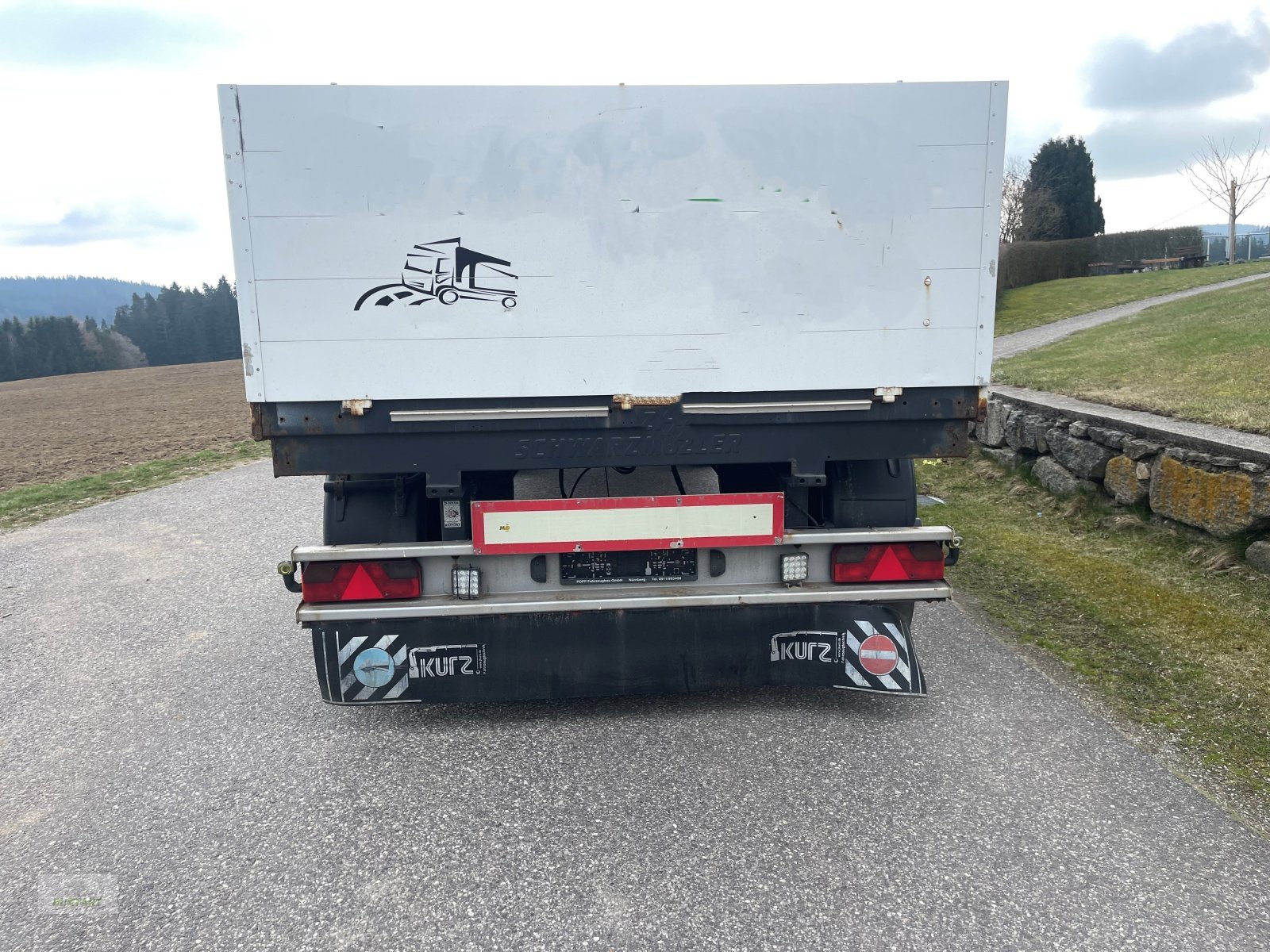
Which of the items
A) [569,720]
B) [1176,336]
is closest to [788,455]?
[569,720]

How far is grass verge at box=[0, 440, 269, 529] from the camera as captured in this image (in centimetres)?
1019

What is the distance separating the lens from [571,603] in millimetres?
3834

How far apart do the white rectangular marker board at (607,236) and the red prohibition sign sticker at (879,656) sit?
1.27 m

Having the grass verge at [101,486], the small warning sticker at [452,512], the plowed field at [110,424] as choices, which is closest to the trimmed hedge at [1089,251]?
the plowed field at [110,424]

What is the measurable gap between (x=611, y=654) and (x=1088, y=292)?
2743 cm

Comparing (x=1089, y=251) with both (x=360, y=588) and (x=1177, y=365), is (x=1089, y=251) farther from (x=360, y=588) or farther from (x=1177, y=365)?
(x=360, y=588)

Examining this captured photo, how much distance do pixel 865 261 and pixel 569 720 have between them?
2.46 metres

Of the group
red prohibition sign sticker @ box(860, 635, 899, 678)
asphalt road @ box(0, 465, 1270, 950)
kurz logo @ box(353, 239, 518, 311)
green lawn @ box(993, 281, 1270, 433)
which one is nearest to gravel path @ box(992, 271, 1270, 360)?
green lawn @ box(993, 281, 1270, 433)

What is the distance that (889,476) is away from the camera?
4.12 metres

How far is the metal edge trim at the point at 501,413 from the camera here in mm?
3451

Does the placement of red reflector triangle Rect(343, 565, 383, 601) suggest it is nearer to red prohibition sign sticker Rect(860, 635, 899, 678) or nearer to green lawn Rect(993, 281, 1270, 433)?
red prohibition sign sticker Rect(860, 635, 899, 678)

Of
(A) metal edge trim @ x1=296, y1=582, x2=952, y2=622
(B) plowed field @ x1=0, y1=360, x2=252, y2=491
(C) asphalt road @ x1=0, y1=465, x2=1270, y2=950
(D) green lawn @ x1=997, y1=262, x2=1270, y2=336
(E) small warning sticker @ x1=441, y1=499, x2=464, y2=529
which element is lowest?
(B) plowed field @ x1=0, y1=360, x2=252, y2=491

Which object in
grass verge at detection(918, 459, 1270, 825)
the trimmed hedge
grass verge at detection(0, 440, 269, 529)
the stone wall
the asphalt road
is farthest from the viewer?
the trimmed hedge

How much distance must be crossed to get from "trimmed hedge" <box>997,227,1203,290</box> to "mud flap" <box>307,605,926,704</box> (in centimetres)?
3069
